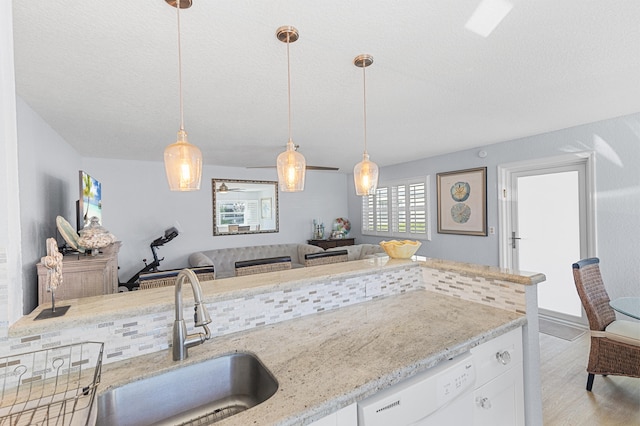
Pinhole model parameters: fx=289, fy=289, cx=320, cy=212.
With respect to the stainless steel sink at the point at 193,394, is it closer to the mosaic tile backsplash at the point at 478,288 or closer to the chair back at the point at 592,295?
the mosaic tile backsplash at the point at 478,288

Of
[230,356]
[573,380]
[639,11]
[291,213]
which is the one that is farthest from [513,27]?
[291,213]

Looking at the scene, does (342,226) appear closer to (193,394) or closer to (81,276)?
(81,276)

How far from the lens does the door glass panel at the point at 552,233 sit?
3391mm

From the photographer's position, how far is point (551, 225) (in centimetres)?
356

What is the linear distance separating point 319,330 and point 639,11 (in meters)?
2.15

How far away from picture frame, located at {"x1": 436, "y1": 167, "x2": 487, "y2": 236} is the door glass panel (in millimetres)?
454

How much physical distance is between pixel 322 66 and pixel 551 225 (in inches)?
138

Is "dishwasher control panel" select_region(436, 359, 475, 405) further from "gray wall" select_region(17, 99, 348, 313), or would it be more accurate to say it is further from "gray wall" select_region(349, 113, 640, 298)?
"gray wall" select_region(349, 113, 640, 298)

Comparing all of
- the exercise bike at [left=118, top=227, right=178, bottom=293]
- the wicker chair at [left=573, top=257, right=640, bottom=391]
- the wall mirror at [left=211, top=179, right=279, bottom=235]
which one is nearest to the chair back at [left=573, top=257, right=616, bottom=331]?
the wicker chair at [left=573, top=257, right=640, bottom=391]

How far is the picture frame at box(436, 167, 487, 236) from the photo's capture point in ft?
13.5

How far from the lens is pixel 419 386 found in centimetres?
103

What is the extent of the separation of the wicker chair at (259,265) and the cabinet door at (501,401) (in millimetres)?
1978

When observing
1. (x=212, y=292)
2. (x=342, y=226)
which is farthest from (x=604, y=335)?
(x=342, y=226)

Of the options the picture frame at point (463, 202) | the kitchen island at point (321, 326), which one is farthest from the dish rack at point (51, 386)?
the picture frame at point (463, 202)
